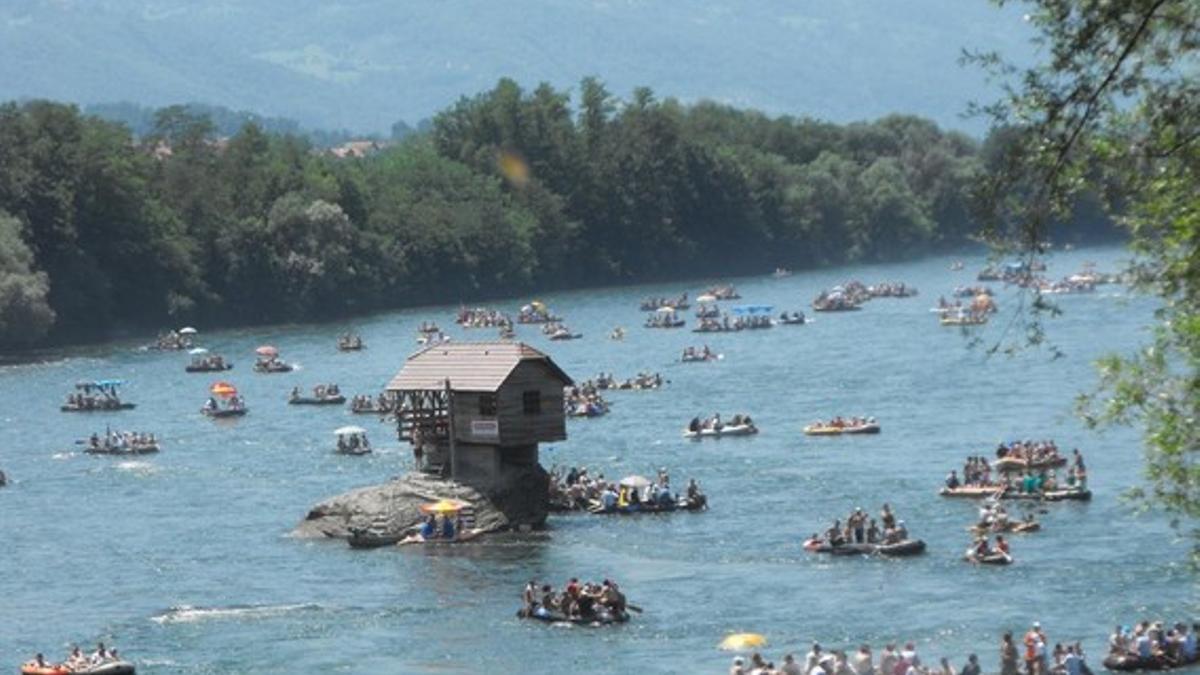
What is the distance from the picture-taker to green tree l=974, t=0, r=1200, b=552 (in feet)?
55.8

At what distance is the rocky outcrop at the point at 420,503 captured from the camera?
215ft

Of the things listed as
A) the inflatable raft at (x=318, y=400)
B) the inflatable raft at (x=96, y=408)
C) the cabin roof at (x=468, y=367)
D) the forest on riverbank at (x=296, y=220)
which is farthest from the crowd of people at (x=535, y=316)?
the cabin roof at (x=468, y=367)

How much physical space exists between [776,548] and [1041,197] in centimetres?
4540

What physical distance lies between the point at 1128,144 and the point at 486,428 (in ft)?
155

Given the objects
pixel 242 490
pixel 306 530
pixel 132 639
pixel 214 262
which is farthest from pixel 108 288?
pixel 132 639

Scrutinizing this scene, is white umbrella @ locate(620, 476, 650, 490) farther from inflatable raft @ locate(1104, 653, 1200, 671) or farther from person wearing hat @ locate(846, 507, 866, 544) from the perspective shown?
inflatable raft @ locate(1104, 653, 1200, 671)

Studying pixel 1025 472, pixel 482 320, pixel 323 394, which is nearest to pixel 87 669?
pixel 1025 472

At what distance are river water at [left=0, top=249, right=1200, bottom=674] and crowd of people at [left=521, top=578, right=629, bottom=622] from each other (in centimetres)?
46

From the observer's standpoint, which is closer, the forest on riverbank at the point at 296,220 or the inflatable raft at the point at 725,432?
the inflatable raft at the point at 725,432

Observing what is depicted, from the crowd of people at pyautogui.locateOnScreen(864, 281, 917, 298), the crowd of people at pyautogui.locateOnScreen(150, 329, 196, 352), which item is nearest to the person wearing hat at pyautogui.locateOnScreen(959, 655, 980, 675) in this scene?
the crowd of people at pyautogui.locateOnScreen(150, 329, 196, 352)

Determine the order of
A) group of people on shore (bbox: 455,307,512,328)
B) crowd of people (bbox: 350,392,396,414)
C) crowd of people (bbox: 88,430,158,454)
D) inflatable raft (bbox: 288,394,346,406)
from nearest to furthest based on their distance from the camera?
crowd of people (bbox: 88,430,158,454) < crowd of people (bbox: 350,392,396,414) < inflatable raft (bbox: 288,394,346,406) < group of people on shore (bbox: 455,307,512,328)

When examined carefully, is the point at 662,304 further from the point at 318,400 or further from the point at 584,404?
the point at 584,404

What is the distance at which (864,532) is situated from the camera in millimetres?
60938

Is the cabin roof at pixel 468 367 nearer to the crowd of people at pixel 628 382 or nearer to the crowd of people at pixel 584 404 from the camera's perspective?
the crowd of people at pixel 584 404
